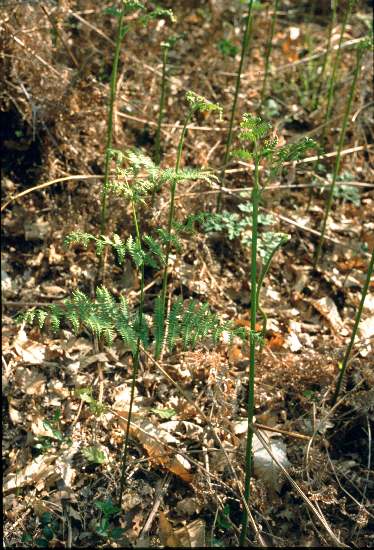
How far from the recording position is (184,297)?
4082 millimetres

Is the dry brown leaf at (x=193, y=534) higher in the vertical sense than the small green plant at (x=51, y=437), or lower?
lower

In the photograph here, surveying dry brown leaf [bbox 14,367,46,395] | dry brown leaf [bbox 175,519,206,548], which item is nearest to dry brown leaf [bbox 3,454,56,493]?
dry brown leaf [bbox 14,367,46,395]

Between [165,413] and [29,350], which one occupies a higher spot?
[29,350]

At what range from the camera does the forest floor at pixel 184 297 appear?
317 cm

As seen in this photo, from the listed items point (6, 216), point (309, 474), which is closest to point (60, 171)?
point (6, 216)

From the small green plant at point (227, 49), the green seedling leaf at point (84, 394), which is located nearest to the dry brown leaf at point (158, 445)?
the green seedling leaf at point (84, 394)

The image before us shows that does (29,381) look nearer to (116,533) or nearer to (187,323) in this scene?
(116,533)

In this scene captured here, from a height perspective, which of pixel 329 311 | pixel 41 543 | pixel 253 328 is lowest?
pixel 41 543

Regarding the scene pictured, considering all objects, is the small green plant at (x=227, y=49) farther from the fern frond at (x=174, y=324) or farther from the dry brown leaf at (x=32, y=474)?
the dry brown leaf at (x=32, y=474)

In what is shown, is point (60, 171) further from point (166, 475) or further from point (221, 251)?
point (166, 475)

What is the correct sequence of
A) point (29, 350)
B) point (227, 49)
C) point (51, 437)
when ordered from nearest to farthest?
point (51, 437), point (29, 350), point (227, 49)

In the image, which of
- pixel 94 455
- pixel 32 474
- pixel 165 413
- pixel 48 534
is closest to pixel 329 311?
pixel 165 413

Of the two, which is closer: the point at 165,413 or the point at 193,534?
the point at 193,534

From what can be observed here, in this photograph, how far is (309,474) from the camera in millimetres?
3297
